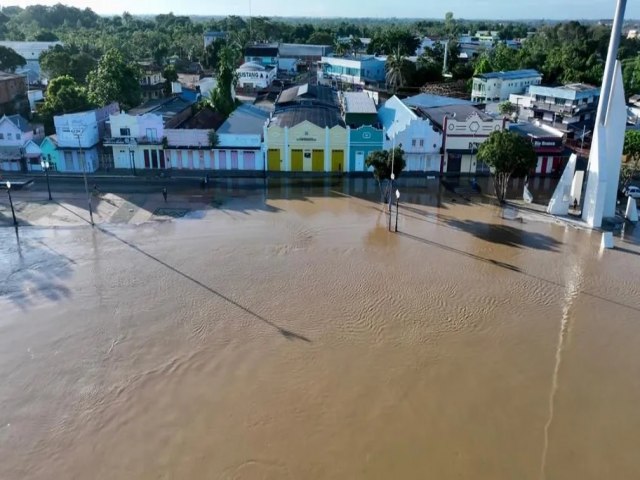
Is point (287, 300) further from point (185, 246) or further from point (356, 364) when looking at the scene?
point (185, 246)

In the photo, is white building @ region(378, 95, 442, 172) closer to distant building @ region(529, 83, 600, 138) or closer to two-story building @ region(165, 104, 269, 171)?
two-story building @ region(165, 104, 269, 171)

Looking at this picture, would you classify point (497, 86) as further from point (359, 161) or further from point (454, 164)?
point (359, 161)

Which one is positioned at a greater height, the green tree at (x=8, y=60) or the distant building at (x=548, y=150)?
the green tree at (x=8, y=60)

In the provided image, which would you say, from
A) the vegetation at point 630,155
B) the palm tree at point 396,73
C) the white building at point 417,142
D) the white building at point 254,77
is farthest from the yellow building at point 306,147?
the white building at point 254,77

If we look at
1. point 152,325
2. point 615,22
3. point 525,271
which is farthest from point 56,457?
point 615,22

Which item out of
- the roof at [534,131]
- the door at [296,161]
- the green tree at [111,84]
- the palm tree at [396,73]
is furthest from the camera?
the palm tree at [396,73]

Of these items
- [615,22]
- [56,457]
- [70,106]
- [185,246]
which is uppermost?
[615,22]

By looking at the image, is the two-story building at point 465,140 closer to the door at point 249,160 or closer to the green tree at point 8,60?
the door at point 249,160
